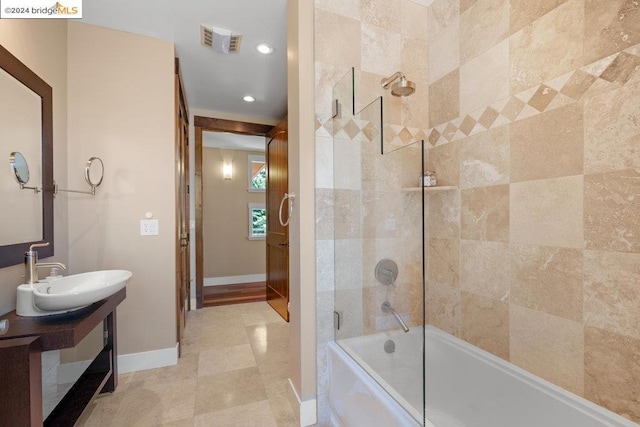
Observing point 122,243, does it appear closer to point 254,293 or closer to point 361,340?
point 361,340

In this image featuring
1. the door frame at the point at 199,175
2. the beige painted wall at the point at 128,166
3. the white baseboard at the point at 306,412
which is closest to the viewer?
the white baseboard at the point at 306,412

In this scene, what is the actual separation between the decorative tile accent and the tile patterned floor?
6.89ft

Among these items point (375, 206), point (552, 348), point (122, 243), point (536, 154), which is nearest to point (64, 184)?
point (122, 243)

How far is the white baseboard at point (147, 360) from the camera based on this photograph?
6.97ft

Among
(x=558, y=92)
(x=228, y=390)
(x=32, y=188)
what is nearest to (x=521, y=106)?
(x=558, y=92)

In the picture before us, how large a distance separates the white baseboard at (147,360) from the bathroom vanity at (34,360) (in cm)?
60

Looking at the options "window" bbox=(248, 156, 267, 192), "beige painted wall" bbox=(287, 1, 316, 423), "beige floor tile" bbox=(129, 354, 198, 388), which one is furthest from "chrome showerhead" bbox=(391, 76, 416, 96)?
"window" bbox=(248, 156, 267, 192)

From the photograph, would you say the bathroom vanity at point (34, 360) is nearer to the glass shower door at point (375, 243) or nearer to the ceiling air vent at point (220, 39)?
the glass shower door at point (375, 243)

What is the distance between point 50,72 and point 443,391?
3.15 metres

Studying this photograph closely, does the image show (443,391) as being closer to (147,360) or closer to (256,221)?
(147,360)

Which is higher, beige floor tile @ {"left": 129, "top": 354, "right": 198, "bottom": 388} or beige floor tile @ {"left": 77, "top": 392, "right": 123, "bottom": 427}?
beige floor tile @ {"left": 77, "top": 392, "right": 123, "bottom": 427}

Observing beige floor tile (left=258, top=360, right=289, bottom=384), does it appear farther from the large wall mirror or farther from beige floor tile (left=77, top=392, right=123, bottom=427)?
the large wall mirror

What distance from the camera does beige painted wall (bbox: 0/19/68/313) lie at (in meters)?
1.37

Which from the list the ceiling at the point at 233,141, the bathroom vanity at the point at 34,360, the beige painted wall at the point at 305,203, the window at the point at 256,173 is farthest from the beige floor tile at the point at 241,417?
the window at the point at 256,173
